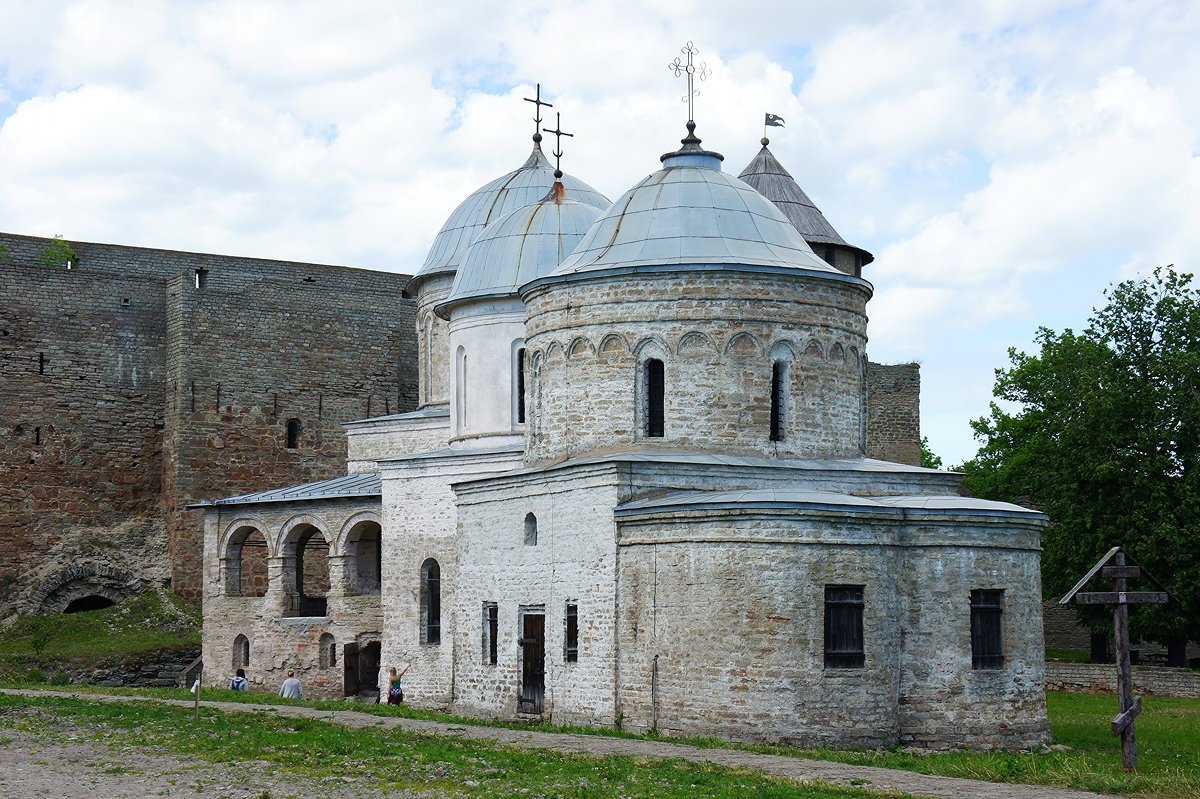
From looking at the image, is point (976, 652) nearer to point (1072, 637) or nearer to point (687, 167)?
point (687, 167)

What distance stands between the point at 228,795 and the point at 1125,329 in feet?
77.4

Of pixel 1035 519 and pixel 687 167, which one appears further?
pixel 687 167

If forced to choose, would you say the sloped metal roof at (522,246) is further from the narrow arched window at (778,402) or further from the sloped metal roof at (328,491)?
the narrow arched window at (778,402)

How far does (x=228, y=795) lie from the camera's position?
14391 millimetres

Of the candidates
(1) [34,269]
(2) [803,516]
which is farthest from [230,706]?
(1) [34,269]

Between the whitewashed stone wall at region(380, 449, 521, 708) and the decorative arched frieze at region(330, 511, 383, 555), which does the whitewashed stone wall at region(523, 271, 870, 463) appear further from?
the decorative arched frieze at region(330, 511, 383, 555)

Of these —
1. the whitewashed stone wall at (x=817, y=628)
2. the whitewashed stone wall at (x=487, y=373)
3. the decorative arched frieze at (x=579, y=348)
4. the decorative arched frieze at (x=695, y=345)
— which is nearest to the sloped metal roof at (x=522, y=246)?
the whitewashed stone wall at (x=487, y=373)

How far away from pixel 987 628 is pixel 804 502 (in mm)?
3011

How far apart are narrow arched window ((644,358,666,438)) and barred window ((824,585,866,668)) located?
13.1 ft

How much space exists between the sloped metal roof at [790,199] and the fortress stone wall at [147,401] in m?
9.14

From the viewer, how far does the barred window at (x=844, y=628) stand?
64.8 ft

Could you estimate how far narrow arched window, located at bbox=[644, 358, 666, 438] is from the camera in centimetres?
2283

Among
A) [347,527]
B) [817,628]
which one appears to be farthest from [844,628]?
[347,527]

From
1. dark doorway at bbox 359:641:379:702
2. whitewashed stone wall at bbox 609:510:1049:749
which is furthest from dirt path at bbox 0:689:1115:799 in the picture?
dark doorway at bbox 359:641:379:702
